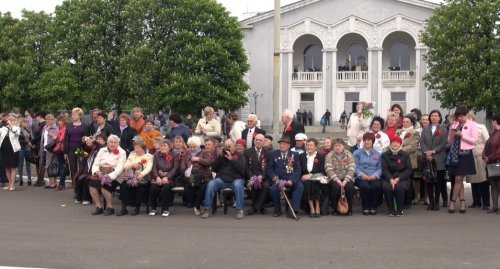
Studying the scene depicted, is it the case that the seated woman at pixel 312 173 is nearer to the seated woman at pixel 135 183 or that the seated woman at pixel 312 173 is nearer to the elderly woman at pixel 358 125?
the elderly woman at pixel 358 125

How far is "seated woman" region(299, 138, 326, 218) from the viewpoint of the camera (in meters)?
11.2

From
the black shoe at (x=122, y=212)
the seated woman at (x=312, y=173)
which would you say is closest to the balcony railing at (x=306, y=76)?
the seated woman at (x=312, y=173)

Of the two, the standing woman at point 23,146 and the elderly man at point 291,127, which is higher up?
the elderly man at point 291,127

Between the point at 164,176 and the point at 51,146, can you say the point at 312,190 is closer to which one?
the point at 164,176

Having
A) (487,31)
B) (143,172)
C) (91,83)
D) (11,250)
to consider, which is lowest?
(11,250)

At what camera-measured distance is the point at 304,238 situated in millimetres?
9172

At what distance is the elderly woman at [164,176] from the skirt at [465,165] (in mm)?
5591

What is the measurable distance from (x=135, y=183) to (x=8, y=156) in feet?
16.8

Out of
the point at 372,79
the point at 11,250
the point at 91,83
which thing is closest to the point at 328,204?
the point at 11,250

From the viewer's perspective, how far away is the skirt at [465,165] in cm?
1145

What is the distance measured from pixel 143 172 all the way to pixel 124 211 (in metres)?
0.85

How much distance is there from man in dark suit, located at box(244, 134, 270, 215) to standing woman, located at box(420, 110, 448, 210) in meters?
3.28

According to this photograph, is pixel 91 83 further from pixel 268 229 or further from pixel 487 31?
pixel 268 229

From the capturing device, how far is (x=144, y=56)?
37.5 metres
